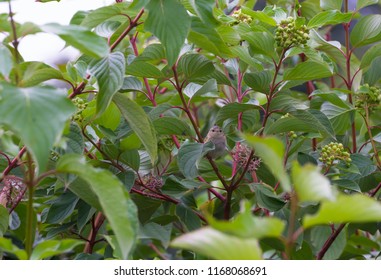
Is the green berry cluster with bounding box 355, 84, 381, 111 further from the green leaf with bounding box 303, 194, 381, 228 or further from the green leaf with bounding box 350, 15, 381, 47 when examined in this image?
the green leaf with bounding box 303, 194, 381, 228

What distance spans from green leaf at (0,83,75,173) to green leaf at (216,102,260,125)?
525mm

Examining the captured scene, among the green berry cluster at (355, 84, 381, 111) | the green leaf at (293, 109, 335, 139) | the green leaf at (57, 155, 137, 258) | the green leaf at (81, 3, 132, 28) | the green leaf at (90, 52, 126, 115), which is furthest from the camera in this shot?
the green berry cluster at (355, 84, 381, 111)

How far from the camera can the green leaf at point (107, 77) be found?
84 cm

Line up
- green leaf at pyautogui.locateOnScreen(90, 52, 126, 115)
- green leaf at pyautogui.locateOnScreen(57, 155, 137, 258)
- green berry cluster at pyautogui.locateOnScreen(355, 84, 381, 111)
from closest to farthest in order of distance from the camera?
green leaf at pyautogui.locateOnScreen(57, 155, 137, 258) → green leaf at pyautogui.locateOnScreen(90, 52, 126, 115) → green berry cluster at pyautogui.locateOnScreen(355, 84, 381, 111)

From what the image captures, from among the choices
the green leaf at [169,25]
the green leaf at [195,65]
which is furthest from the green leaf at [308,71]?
the green leaf at [169,25]

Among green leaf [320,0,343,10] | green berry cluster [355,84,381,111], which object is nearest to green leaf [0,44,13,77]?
green berry cluster [355,84,381,111]

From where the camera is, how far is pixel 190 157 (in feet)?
3.42

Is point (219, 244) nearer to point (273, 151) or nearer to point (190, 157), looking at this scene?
point (273, 151)

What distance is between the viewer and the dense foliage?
63 cm

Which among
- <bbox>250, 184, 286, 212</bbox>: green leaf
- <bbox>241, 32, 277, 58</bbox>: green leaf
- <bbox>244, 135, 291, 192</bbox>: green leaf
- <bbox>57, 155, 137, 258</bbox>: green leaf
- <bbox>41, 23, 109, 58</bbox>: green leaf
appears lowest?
<bbox>250, 184, 286, 212</bbox>: green leaf

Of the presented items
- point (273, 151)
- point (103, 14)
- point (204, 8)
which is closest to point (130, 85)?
point (103, 14)

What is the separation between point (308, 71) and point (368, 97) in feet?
0.77
